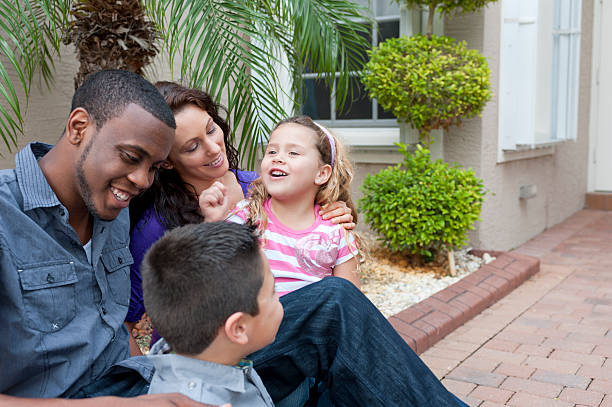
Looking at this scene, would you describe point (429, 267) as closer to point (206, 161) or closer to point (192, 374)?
point (206, 161)

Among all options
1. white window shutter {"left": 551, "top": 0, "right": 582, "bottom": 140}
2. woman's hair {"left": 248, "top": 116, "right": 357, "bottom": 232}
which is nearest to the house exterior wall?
woman's hair {"left": 248, "top": 116, "right": 357, "bottom": 232}

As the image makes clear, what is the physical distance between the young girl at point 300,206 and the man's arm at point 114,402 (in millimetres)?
885

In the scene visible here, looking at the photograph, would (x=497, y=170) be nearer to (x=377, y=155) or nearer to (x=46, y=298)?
(x=377, y=155)

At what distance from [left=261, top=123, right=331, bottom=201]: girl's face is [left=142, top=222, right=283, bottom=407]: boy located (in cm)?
86

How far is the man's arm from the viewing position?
128 centimetres

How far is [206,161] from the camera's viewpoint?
2.23m

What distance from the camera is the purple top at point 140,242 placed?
Result: 2.08 m

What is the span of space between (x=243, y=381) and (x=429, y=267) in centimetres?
351

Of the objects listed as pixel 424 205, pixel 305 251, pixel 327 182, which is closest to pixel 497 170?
pixel 424 205

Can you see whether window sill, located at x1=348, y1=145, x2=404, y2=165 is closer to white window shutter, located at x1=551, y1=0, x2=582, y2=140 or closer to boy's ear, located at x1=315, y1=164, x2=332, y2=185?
white window shutter, located at x1=551, y1=0, x2=582, y2=140

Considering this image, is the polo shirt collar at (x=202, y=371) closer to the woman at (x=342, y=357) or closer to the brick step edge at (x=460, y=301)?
the woman at (x=342, y=357)

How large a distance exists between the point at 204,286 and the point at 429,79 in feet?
11.4

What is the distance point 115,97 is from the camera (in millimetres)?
1552

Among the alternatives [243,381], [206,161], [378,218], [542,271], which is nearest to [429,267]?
[378,218]
